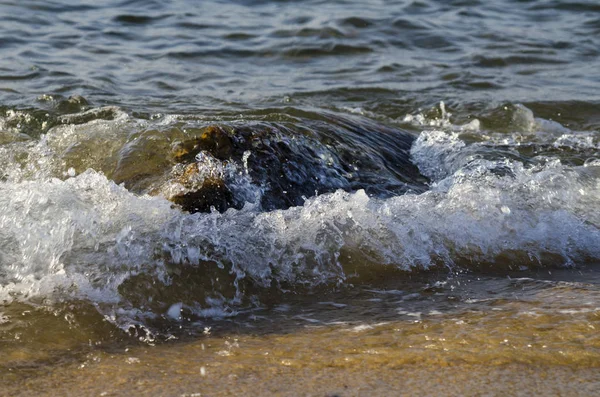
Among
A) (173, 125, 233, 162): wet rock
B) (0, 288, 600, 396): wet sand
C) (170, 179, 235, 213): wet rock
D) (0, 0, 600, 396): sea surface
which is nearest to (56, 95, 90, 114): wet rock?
(0, 0, 600, 396): sea surface

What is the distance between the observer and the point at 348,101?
7285 millimetres

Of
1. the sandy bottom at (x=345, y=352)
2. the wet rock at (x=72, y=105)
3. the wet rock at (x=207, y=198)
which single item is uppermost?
the wet rock at (x=207, y=198)

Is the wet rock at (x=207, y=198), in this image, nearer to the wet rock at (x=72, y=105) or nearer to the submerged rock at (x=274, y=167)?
the submerged rock at (x=274, y=167)

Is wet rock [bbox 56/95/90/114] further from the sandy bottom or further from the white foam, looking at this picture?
the sandy bottom

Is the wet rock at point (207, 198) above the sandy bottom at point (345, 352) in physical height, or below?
above

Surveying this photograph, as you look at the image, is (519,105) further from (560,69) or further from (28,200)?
(28,200)

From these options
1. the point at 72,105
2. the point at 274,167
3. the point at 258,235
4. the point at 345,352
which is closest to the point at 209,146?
the point at 274,167

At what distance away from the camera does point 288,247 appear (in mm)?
3650

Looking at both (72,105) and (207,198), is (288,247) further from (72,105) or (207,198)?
(72,105)

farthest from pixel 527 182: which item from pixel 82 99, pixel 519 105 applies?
pixel 82 99

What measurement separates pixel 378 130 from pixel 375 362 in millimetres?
3061

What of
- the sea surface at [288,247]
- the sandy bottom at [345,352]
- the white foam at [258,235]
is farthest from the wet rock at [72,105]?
the sandy bottom at [345,352]

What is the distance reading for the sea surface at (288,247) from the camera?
272 cm

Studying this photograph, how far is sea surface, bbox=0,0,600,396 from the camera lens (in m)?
2.72
